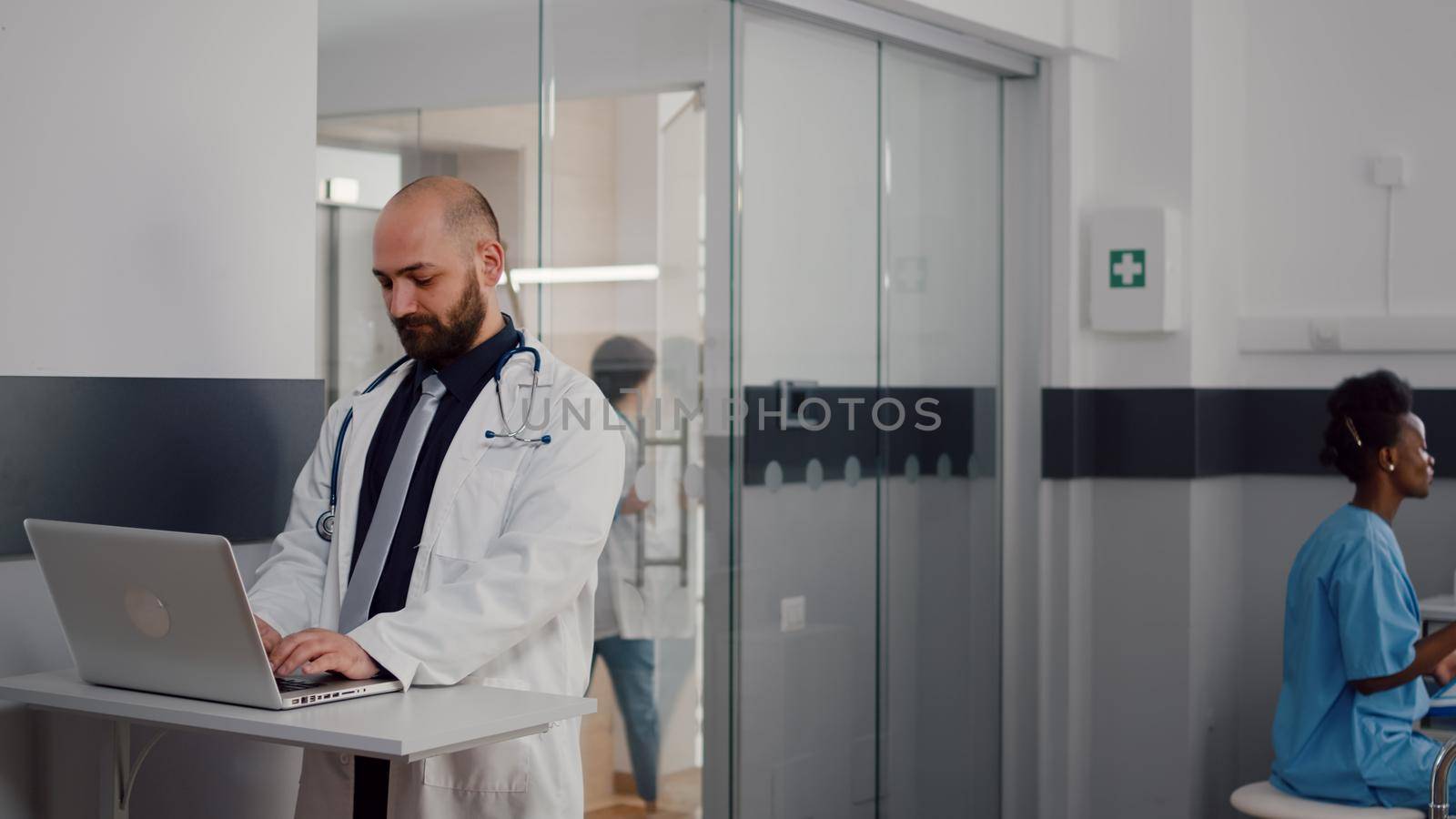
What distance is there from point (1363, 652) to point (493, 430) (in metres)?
1.95

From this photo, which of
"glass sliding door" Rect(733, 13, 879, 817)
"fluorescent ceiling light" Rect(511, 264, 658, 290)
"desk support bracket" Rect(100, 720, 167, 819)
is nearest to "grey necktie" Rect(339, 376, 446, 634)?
"desk support bracket" Rect(100, 720, 167, 819)

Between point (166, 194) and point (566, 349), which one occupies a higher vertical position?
point (166, 194)

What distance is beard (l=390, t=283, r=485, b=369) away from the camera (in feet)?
7.09

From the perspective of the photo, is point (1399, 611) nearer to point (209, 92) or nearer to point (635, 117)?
point (635, 117)

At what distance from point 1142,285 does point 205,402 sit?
2.63m

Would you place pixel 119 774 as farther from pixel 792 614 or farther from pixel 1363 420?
pixel 1363 420

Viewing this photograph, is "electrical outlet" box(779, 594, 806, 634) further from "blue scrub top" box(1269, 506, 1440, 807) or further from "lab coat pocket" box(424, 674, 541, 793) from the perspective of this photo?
"lab coat pocket" box(424, 674, 541, 793)

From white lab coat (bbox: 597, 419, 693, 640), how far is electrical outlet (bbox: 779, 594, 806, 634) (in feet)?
1.07

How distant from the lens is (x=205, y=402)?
2.31 meters

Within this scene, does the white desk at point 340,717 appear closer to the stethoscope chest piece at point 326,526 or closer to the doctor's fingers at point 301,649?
the doctor's fingers at point 301,649

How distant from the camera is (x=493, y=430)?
2.15 metres

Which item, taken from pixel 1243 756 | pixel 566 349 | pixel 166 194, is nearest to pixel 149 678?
pixel 166 194

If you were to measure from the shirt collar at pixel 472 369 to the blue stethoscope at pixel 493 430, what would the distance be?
1 centimetres

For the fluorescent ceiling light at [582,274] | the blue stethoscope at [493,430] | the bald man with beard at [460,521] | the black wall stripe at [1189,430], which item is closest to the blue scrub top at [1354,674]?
the black wall stripe at [1189,430]
